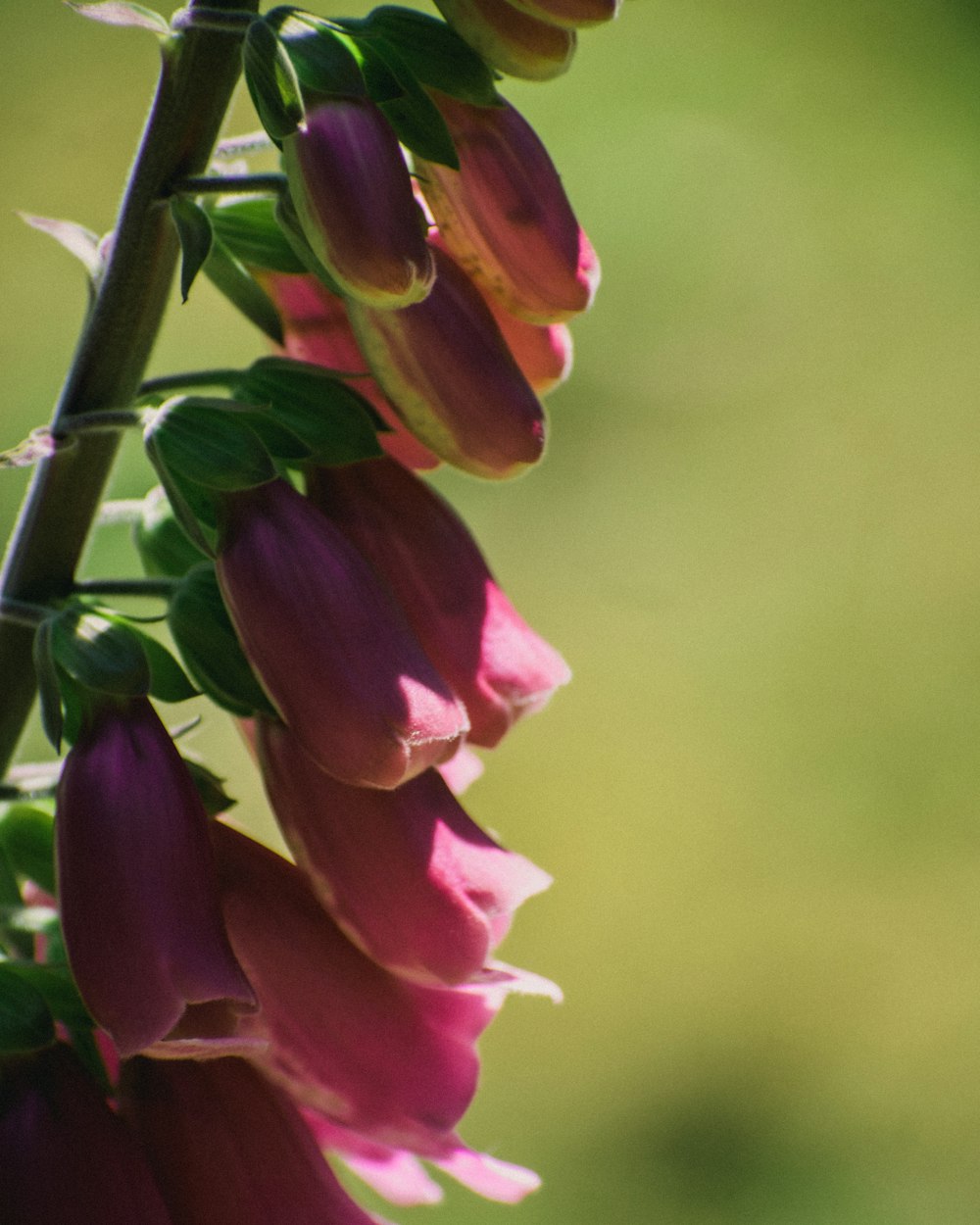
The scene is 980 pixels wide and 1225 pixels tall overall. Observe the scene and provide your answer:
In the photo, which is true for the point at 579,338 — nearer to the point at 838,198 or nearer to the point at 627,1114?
the point at 838,198

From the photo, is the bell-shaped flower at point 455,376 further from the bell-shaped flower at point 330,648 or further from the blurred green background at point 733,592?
the blurred green background at point 733,592

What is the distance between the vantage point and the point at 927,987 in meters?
1.93

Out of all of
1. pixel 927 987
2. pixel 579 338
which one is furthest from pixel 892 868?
pixel 579 338

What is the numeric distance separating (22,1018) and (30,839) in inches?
2.6

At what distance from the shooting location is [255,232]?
1.41 ft

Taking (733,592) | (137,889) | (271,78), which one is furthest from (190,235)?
(733,592)

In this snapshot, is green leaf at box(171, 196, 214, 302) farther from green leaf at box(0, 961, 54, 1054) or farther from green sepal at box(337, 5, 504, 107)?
green leaf at box(0, 961, 54, 1054)

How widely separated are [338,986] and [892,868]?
1641 mm

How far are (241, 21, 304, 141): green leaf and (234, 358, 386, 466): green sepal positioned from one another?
0.07 m

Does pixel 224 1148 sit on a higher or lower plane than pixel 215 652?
lower

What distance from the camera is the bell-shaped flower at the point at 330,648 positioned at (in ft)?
1.24

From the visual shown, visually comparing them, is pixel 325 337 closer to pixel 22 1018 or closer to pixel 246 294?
pixel 246 294

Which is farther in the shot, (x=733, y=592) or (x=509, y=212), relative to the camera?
(x=733, y=592)

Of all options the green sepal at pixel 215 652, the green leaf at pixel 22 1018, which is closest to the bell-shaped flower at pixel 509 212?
the green sepal at pixel 215 652
